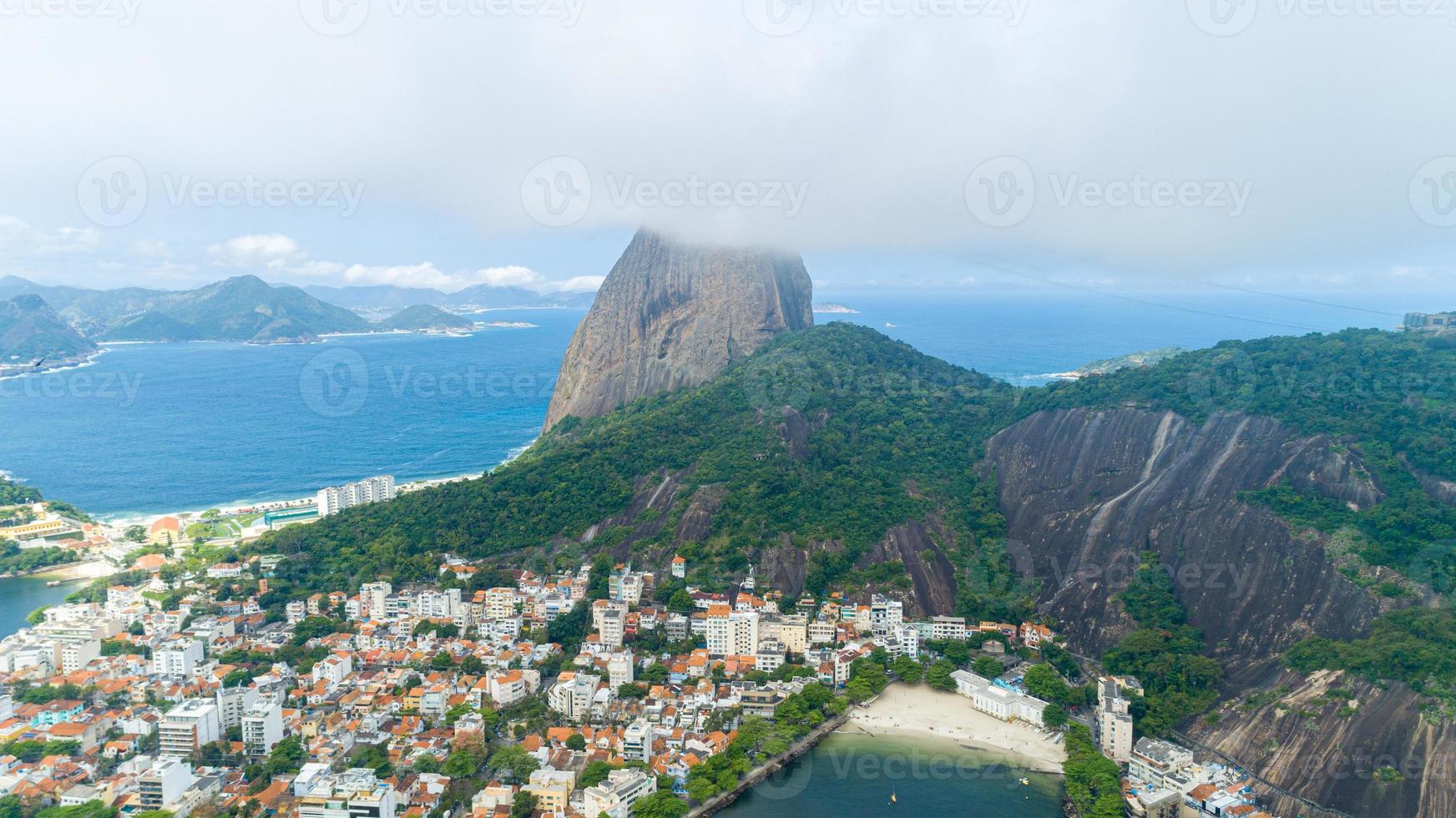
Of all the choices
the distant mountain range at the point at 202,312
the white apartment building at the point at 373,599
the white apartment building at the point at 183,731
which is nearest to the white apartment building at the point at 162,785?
the white apartment building at the point at 183,731

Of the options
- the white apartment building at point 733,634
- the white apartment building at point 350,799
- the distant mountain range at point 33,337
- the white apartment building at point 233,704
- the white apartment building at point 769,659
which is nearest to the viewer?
the white apartment building at point 350,799

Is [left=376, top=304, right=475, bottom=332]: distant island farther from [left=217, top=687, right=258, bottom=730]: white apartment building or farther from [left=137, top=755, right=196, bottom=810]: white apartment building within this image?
[left=137, top=755, right=196, bottom=810]: white apartment building

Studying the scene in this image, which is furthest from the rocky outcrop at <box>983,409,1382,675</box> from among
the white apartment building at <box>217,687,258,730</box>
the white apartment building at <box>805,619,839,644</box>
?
the white apartment building at <box>217,687,258,730</box>

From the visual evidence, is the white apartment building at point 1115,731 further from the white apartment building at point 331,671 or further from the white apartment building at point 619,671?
the white apartment building at point 331,671

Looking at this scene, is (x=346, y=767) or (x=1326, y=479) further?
(x=1326, y=479)

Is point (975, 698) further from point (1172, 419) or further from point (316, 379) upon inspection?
point (316, 379)

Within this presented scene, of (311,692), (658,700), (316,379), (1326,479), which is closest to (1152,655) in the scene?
(1326,479)
